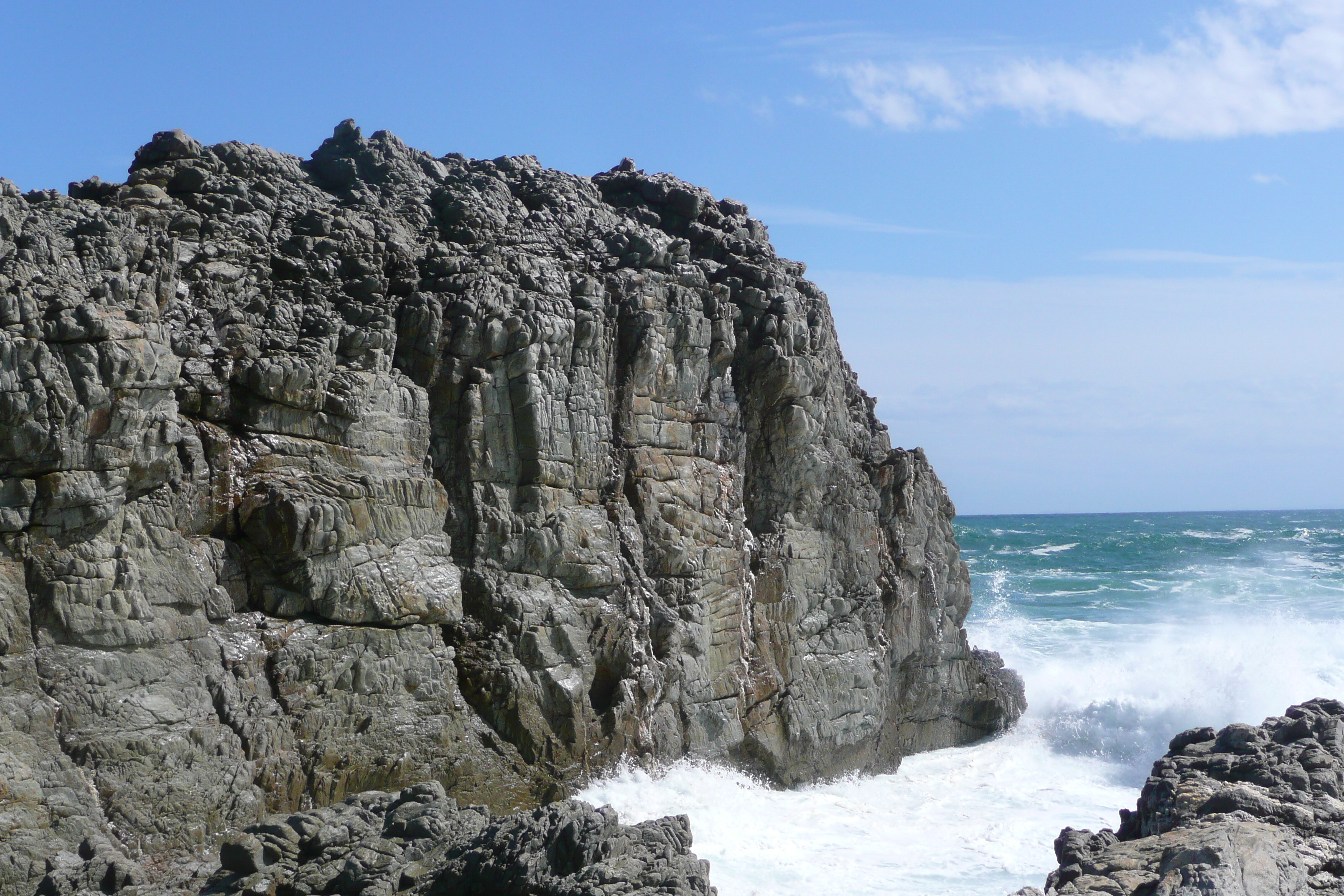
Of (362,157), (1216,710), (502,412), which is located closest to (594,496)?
(502,412)

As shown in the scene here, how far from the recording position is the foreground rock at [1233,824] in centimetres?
682

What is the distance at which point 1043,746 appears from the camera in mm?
18797

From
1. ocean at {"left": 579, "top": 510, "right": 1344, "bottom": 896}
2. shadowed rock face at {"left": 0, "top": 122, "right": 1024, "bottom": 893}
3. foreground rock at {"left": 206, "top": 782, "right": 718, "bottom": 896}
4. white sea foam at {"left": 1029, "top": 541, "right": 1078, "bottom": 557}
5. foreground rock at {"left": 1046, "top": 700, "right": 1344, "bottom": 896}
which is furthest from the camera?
white sea foam at {"left": 1029, "top": 541, "right": 1078, "bottom": 557}

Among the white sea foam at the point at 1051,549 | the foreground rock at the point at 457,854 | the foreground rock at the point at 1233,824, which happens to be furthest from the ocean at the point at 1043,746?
the white sea foam at the point at 1051,549

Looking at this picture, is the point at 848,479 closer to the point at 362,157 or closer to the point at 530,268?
the point at 530,268

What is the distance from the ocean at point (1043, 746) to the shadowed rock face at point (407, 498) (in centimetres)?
78

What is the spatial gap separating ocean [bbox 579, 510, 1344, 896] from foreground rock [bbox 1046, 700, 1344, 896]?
11.2ft

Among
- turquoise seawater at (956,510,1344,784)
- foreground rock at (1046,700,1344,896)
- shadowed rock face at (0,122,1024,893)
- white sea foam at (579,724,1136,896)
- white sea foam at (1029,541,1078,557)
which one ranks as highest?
shadowed rock face at (0,122,1024,893)

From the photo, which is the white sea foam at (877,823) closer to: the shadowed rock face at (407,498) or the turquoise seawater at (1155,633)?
the shadowed rock face at (407,498)

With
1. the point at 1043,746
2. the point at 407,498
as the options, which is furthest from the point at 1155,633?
the point at 407,498

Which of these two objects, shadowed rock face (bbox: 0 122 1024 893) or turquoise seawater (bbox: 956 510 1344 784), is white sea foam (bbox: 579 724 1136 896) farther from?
turquoise seawater (bbox: 956 510 1344 784)

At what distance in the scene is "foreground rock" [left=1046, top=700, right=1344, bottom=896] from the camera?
6824mm

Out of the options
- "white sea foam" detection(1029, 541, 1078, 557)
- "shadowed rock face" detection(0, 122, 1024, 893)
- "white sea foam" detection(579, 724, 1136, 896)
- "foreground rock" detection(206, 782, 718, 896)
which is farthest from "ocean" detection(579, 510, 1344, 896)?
"white sea foam" detection(1029, 541, 1078, 557)

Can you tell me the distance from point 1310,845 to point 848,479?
348 inches
